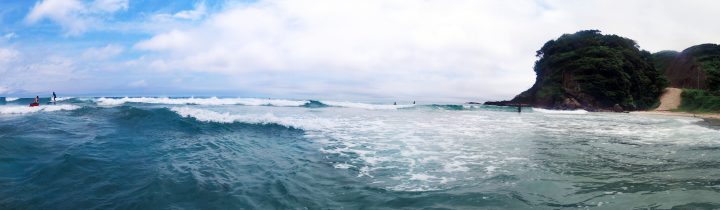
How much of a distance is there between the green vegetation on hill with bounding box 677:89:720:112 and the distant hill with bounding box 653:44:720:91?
5743mm

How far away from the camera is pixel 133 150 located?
328 inches

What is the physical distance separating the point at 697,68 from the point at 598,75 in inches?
799

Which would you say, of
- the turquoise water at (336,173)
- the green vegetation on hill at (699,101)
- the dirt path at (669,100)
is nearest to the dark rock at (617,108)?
the dirt path at (669,100)

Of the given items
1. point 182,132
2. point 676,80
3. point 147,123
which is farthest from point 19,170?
point 676,80

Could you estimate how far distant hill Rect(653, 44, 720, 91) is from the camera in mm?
57781

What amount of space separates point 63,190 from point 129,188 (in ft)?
2.78

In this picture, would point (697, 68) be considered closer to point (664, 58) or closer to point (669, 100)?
point (669, 100)

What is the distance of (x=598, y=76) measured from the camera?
57.9 metres

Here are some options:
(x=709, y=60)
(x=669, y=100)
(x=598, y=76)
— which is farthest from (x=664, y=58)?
(x=598, y=76)

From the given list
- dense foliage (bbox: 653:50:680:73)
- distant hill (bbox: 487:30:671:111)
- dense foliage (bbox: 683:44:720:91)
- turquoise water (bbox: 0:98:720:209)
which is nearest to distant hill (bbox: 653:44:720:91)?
dense foliage (bbox: 683:44:720:91)

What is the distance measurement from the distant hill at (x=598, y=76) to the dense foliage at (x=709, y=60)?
18.9 ft

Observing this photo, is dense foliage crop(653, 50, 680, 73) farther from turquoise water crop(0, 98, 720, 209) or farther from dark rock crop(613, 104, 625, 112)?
turquoise water crop(0, 98, 720, 209)

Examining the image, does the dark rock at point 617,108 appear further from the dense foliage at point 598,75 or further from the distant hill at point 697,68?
the distant hill at point 697,68

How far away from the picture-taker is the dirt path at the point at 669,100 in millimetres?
53194
